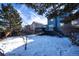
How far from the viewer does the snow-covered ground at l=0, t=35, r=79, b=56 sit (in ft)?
6.21

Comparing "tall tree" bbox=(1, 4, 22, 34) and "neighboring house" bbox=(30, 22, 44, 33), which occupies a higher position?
"tall tree" bbox=(1, 4, 22, 34)

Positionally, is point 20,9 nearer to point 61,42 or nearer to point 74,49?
point 61,42

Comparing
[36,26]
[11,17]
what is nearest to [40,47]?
[36,26]

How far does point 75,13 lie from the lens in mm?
1895

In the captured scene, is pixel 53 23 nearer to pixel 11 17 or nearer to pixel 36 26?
pixel 36 26

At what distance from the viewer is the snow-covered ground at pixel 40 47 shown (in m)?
1.89

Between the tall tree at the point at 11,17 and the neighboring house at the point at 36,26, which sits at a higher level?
the tall tree at the point at 11,17

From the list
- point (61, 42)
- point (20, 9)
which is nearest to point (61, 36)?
point (61, 42)

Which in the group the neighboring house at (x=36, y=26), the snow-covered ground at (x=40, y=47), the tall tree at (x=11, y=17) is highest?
the tall tree at (x=11, y=17)

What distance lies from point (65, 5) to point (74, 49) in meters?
0.45

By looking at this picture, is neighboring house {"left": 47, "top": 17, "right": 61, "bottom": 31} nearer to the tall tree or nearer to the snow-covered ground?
the snow-covered ground

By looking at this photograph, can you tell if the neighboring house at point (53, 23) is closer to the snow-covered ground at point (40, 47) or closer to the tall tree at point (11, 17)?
the snow-covered ground at point (40, 47)

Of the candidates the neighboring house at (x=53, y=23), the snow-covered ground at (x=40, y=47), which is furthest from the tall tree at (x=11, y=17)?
the neighboring house at (x=53, y=23)

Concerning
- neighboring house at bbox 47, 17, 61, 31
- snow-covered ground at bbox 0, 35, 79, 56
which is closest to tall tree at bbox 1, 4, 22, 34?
snow-covered ground at bbox 0, 35, 79, 56
